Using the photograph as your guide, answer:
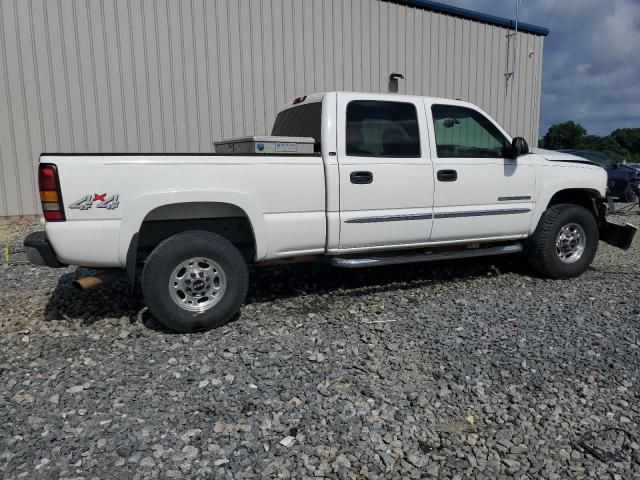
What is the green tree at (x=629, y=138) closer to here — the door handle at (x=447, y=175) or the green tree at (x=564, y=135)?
the green tree at (x=564, y=135)

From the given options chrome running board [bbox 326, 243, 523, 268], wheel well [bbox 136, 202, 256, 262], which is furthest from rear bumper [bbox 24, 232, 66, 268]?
chrome running board [bbox 326, 243, 523, 268]

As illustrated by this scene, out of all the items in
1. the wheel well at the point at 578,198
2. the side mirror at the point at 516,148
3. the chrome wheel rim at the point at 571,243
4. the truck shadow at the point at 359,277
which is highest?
the side mirror at the point at 516,148

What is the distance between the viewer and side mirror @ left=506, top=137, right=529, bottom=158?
5.51 m

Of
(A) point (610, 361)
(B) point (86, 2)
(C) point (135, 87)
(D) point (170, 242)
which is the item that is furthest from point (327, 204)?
(B) point (86, 2)

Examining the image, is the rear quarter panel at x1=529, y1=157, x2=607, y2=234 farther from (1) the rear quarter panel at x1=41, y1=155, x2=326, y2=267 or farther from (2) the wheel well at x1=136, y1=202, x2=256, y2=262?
(2) the wheel well at x1=136, y1=202, x2=256, y2=262

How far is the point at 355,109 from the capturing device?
16.4 feet

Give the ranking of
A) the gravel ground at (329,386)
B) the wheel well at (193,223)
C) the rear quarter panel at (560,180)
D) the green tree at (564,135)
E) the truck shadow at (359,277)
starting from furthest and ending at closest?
the green tree at (564,135)
the rear quarter panel at (560,180)
the truck shadow at (359,277)
the wheel well at (193,223)
the gravel ground at (329,386)

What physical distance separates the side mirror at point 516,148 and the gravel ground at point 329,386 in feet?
4.70

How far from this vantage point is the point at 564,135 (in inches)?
3196

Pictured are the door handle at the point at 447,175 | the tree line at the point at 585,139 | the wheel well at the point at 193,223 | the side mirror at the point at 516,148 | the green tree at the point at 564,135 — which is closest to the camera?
the wheel well at the point at 193,223

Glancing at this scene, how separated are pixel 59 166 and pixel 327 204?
2.12 metres

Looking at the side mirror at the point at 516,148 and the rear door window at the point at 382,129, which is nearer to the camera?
the rear door window at the point at 382,129

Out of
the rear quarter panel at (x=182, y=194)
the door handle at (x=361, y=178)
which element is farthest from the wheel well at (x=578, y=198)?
the rear quarter panel at (x=182, y=194)

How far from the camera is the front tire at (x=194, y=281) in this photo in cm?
418
